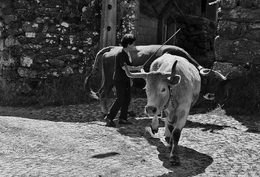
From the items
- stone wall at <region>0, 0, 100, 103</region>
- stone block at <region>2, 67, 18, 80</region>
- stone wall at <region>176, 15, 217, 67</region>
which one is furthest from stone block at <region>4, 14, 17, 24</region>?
stone wall at <region>176, 15, 217, 67</region>

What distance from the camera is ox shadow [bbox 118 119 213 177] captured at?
4.71 meters

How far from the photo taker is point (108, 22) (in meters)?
9.90

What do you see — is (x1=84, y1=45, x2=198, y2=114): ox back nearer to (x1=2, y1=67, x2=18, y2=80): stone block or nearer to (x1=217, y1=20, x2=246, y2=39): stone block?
(x1=217, y1=20, x2=246, y2=39): stone block

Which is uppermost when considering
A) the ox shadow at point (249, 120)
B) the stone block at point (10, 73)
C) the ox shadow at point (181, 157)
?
the stone block at point (10, 73)

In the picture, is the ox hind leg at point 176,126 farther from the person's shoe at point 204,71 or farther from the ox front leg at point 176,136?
the person's shoe at point 204,71

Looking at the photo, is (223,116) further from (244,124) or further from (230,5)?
(230,5)

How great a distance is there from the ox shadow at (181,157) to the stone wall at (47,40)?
3.72 metres

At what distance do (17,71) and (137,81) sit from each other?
11.7ft

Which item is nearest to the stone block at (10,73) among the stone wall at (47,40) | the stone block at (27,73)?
the stone wall at (47,40)

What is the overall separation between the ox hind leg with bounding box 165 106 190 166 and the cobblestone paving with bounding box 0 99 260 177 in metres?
0.13

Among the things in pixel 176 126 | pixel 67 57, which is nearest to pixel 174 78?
pixel 176 126

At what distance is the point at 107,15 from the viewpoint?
32.5ft

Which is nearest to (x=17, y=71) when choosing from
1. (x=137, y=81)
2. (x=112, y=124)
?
(x=137, y=81)

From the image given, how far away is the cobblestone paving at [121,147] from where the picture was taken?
4621 millimetres
